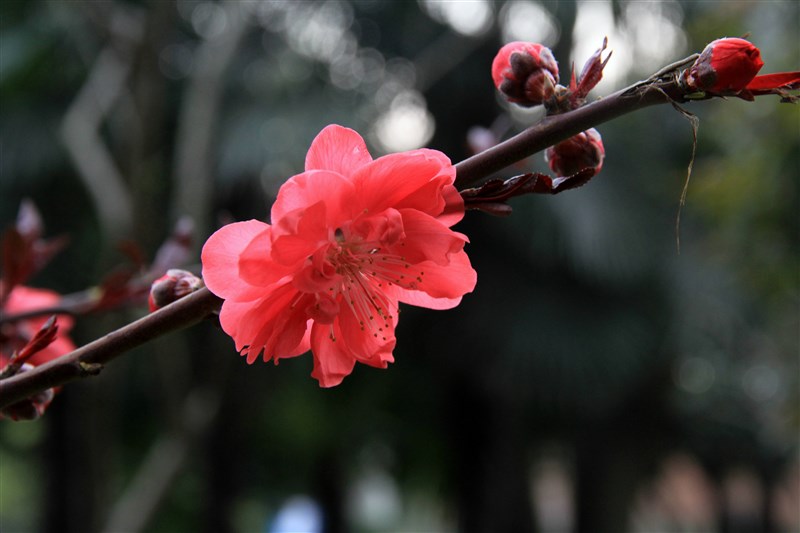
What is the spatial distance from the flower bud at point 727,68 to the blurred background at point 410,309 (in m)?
1.61

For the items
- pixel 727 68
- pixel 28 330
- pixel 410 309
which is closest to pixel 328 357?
pixel 727 68

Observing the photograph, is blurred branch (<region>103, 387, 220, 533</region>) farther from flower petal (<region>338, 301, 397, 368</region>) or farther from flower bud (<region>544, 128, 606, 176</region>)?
flower bud (<region>544, 128, 606, 176</region>)

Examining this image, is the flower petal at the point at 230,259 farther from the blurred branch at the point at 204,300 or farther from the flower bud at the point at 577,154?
the flower bud at the point at 577,154

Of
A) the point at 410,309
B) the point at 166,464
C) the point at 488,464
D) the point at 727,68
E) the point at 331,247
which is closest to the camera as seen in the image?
the point at 727,68

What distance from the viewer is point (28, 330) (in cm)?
85

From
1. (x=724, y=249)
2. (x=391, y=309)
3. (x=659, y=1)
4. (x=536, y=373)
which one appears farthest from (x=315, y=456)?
(x=391, y=309)

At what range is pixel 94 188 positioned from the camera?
222 cm

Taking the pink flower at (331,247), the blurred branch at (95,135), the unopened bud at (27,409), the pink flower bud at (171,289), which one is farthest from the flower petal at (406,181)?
the blurred branch at (95,135)

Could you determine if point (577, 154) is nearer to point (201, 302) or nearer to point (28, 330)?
point (201, 302)

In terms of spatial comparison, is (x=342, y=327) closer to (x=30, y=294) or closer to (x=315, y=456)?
(x=30, y=294)

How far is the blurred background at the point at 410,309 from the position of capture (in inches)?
99.1

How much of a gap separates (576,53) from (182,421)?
238 cm

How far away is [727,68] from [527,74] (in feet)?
0.41

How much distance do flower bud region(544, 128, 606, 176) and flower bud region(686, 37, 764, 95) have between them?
0.09m
